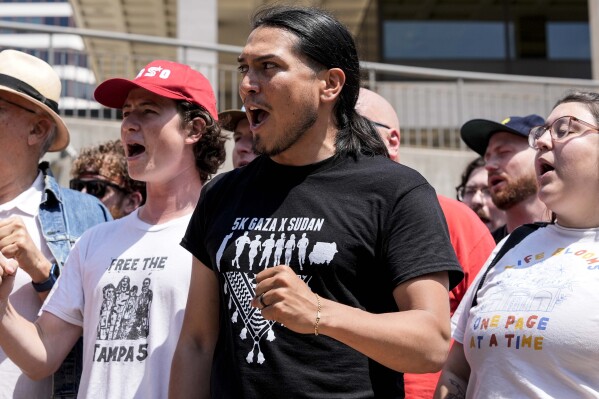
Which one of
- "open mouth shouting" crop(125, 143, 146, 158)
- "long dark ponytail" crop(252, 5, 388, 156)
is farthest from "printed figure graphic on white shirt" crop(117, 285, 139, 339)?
"long dark ponytail" crop(252, 5, 388, 156)

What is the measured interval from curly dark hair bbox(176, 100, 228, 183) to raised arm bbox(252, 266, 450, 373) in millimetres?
1519

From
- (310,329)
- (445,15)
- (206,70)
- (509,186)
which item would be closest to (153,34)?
(445,15)

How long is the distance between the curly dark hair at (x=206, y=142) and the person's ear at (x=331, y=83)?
1.05 m

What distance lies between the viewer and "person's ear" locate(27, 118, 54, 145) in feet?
13.3

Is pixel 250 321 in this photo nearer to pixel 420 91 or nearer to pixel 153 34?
pixel 420 91

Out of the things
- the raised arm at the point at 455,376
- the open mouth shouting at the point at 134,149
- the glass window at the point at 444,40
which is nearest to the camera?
the raised arm at the point at 455,376

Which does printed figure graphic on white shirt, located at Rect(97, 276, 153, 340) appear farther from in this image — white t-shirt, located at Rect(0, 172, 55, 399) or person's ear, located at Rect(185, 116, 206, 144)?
person's ear, located at Rect(185, 116, 206, 144)

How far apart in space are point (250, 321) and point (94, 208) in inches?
67.6

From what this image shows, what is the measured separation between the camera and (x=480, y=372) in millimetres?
2998

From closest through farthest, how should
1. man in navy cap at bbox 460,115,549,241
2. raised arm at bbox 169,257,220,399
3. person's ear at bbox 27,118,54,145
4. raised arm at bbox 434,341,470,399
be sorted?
raised arm at bbox 169,257,220,399
raised arm at bbox 434,341,470,399
person's ear at bbox 27,118,54,145
man in navy cap at bbox 460,115,549,241

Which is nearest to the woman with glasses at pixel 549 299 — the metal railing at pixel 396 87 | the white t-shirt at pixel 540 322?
the white t-shirt at pixel 540 322

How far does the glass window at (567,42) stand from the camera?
15.9 m

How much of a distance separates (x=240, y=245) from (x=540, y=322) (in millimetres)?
1002

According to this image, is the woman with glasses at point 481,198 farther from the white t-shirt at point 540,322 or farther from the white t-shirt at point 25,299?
the white t-shirt at point 25,299
